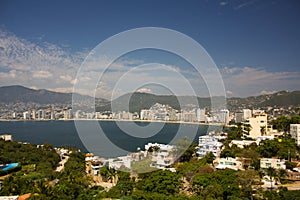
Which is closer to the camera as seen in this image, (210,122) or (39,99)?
(210,122)

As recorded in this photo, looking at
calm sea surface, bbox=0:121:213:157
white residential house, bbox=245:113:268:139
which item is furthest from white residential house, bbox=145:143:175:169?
white residential house, bbox=245:113:268:139

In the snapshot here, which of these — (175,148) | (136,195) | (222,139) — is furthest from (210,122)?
(136,195)

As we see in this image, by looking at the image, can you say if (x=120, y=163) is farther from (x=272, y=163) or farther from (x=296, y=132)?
(x=296, y=132)

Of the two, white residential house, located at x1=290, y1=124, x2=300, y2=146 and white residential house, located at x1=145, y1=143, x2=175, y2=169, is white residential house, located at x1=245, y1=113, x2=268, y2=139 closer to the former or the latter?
white residential house, located at x1=290, y1=124, x2=300, y2=146

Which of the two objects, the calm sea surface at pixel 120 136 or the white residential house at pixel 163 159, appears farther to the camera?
the calm sea surface at pixel 120 136

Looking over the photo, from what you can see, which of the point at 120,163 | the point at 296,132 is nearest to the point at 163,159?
the point at 120,163

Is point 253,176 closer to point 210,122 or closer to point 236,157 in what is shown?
point 236,157

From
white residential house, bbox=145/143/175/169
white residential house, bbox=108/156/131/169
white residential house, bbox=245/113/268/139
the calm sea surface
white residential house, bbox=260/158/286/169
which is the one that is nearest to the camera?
white residential house, bbox=260/158/286/169

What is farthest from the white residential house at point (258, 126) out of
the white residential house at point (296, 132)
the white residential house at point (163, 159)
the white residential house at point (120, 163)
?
the white residential house at point (120, 163)

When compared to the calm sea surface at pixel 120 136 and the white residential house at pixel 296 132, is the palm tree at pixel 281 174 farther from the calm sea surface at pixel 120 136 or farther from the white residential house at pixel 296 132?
the white residential house at pixel 296 132

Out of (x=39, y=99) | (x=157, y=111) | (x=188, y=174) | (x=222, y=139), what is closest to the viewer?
(x=188, y=174)

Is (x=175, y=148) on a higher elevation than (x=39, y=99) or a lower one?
lower
